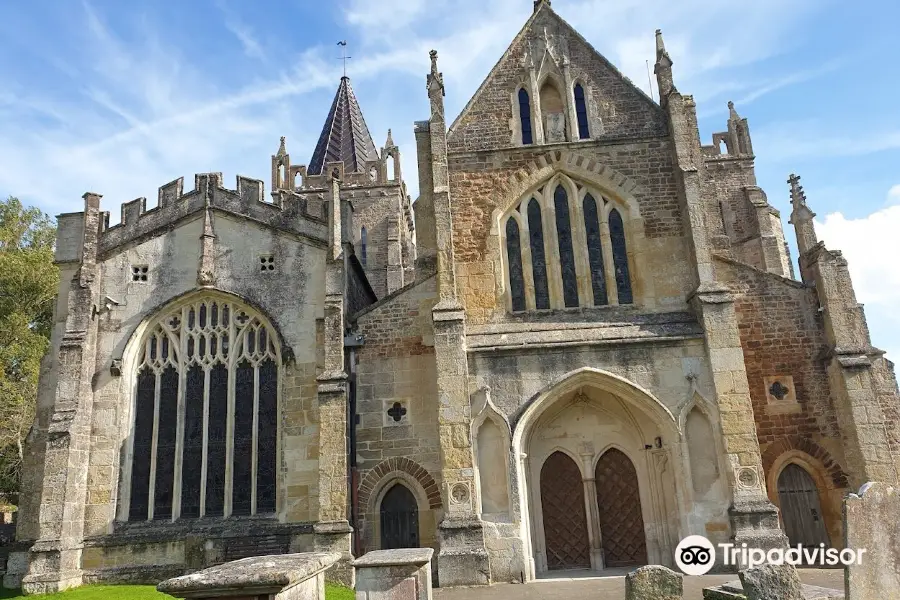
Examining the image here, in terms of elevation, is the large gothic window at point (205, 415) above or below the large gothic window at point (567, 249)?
below

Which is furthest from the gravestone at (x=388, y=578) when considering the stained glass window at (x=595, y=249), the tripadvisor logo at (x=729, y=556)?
the stained glass window at (x=595, y=249)

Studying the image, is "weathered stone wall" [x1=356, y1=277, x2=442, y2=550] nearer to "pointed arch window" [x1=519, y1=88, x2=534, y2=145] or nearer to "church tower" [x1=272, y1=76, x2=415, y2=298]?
"pointed arch window" [x1=519, y1=88, x2=534, y2=145]

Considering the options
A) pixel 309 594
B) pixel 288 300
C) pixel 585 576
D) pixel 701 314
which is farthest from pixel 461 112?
pixel 309 594

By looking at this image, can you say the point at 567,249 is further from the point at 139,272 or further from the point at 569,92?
the point at 139,272

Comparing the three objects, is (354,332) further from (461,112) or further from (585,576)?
(585,576)

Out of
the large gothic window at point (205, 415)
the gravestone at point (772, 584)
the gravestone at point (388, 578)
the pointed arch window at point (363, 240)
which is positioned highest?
the pointed arch window at point (363, 240)

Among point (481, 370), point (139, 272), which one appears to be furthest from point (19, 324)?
point (481, 370)

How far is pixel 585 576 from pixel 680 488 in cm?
269

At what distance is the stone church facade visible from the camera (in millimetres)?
15094

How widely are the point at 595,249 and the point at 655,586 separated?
9.44m

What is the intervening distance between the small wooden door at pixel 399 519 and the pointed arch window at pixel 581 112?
978cm

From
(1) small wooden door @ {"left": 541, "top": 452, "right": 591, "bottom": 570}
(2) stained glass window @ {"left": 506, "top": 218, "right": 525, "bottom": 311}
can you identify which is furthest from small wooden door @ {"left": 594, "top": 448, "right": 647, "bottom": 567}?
(2) stained glass window @ {"left": 506, "top": 218, "right": 525, "bottom": 311}

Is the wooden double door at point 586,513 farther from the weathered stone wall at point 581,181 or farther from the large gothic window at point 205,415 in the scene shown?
the large gothic window at point 205,415

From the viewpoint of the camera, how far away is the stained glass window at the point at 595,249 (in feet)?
55.7
